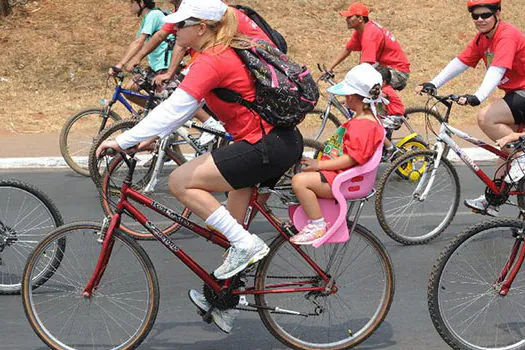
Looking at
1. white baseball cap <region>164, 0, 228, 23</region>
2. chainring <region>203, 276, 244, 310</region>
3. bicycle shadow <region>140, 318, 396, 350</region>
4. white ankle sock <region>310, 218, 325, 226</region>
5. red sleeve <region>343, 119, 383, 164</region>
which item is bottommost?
bicycle shadow <region>140, 318, 396, 350</region>

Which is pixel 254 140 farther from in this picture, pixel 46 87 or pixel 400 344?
pixel 46 87

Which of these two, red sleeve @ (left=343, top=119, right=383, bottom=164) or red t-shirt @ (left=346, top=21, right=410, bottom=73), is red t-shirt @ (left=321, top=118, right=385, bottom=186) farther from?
red t-shirt @ (left=346, top=21, right=410, bottom=73)

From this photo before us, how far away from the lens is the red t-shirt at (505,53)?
7277 mm

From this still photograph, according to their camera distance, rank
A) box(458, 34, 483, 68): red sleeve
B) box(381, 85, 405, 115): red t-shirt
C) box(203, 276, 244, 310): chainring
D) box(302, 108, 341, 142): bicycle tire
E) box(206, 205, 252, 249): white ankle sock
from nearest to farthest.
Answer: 1. box(206, 205, 252, 249): white ankle sock
2. box(203, 276, 244, 310): chainring
3. box(458, 34, 483, 68): red sleeve
4. box(381, 85, 405, 115): red t-shirt
5. box(302, 108, 341, 142): bicycle tire

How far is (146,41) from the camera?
10375mm

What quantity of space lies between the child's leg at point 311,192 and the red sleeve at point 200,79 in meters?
0.75

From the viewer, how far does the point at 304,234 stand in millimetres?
5145

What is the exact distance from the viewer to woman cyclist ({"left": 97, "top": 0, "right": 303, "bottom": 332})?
484 centimetres

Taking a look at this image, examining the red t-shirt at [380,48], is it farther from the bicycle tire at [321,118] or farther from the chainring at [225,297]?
the chainring at [225,297]

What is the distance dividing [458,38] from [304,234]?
1200 cm

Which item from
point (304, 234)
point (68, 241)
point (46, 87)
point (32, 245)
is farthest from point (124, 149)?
point (46, 87)

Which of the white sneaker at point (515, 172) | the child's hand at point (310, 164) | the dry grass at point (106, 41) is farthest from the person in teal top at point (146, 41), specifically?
the child's hand at point (310, 164)

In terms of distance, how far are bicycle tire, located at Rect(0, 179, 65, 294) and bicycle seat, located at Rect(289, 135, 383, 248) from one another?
1878 millimetres

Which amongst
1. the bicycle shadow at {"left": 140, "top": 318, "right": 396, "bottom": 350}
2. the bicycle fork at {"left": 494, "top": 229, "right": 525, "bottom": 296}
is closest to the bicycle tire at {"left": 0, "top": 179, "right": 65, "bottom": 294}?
the bicycle shadow at {"left": 140, "top": 318, "right": 396, "bottom": 350}
